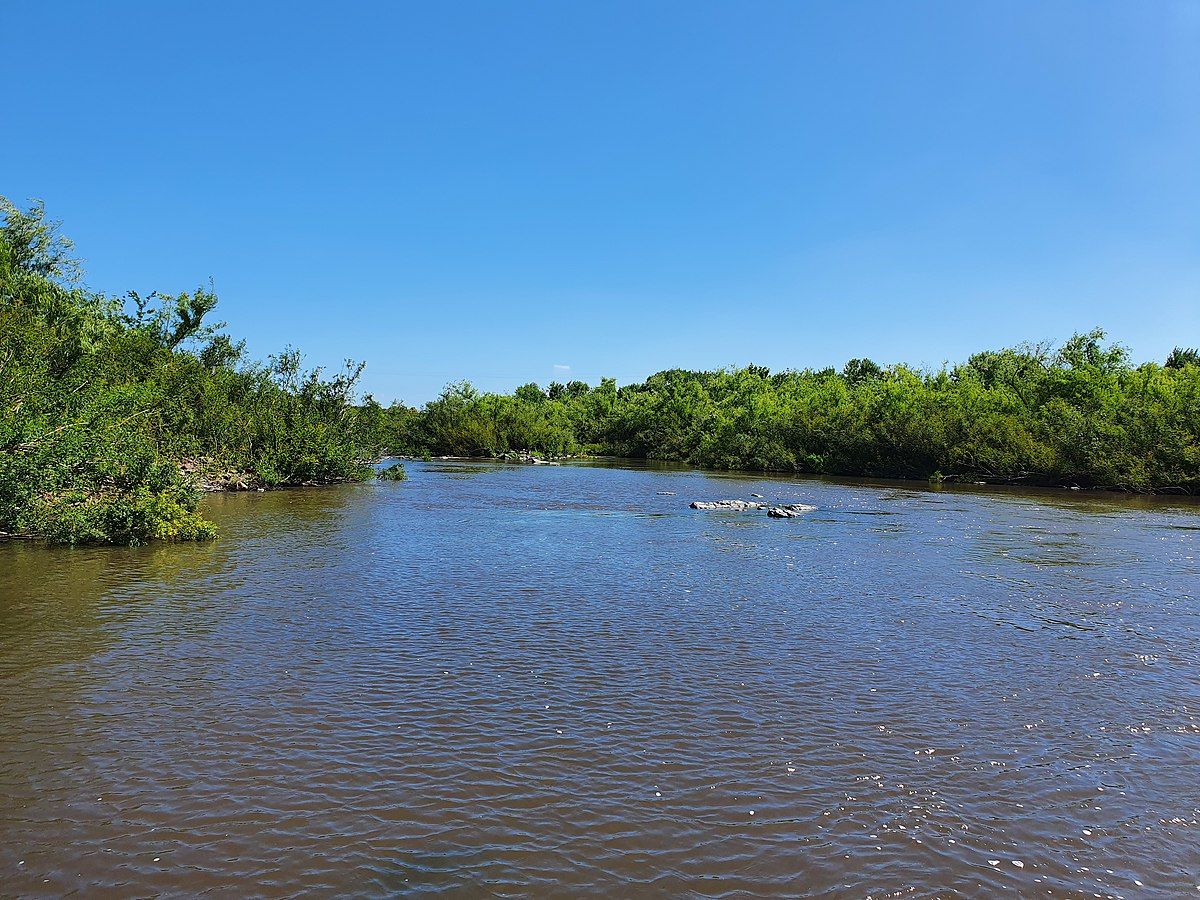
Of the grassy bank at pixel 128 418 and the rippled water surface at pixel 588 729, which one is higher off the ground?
the grassy bank at pixel 128 418

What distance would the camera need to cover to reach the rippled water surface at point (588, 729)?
18.8ft

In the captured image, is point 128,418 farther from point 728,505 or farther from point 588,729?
point 728,505

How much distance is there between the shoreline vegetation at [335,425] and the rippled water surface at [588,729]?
7.57ft

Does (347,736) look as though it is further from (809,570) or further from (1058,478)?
(1058,478)

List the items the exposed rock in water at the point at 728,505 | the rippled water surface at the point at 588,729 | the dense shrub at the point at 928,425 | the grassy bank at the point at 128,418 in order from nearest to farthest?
1. the rippled water surface at the point at 588,729
2. the grassy bank at the point at 128,418
3. the exposed rock in water at the point at 728,505
4. the dense shrub at the point at 928,425

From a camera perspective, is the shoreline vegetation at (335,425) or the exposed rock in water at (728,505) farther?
the exposed rock in water at (728,505)

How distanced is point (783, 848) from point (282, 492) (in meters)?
36.5

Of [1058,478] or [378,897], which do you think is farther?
[1058,478]

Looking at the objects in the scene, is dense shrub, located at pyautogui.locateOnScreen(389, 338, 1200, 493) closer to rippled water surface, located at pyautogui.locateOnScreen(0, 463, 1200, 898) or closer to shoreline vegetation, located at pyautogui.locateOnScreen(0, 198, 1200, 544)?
shoreline vegetation, located at pyautogui.locateOnScreen(0, 198, 1200, 544)

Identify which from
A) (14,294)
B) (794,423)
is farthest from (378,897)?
(794,423)

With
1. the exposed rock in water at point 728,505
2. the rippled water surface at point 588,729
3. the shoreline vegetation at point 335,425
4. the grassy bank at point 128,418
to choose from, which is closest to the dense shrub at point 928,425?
the shoreline vegetation at point 335,425

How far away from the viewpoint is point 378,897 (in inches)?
202

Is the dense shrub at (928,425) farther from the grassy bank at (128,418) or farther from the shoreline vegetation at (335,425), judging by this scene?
the grassy bank at (128,418)

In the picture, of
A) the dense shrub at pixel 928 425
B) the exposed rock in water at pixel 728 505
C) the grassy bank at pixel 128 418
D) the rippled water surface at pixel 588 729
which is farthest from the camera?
the dense shrub at pixel 928 425
